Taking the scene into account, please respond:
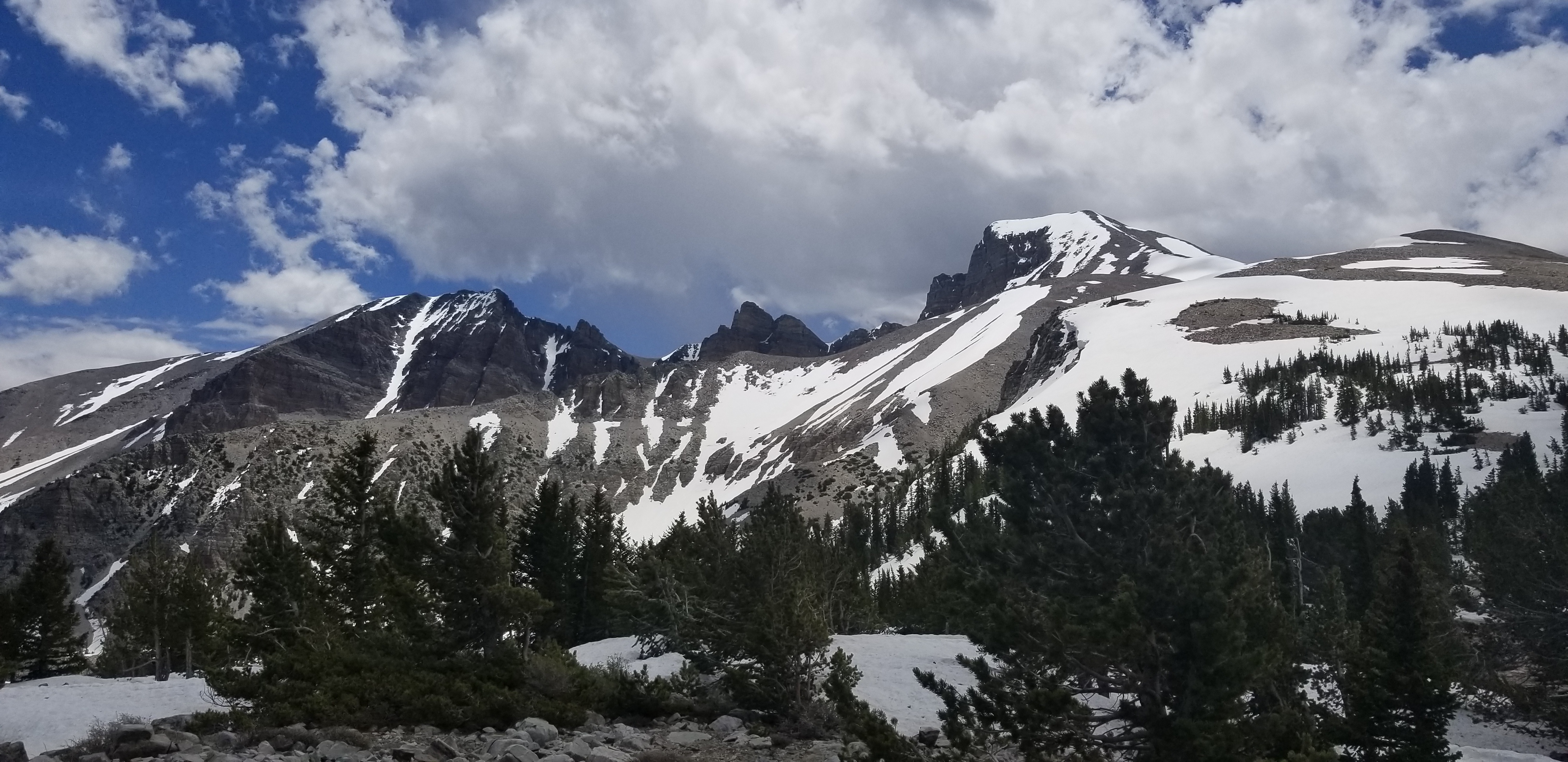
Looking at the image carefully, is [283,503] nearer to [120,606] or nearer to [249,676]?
[120,606]

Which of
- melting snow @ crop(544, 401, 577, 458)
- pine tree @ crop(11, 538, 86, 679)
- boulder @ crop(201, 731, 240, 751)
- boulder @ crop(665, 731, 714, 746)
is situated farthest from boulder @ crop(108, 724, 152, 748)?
melting snow @ crop(544, 401, 577, 458)

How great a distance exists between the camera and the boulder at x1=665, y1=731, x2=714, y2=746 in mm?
15336

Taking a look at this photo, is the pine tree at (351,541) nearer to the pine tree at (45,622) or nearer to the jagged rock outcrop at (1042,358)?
the pine tree at (45,622)

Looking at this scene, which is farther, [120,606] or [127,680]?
[120,606]

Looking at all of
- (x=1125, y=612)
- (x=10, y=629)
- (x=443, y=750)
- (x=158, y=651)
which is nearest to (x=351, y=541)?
(x=158, y=651)

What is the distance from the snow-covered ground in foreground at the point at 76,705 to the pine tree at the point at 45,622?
594 inches

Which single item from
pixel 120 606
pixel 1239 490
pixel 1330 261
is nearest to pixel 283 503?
pixel 120 606

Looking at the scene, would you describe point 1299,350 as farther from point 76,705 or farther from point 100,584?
point 100,584

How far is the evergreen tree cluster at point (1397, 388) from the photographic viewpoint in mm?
74875

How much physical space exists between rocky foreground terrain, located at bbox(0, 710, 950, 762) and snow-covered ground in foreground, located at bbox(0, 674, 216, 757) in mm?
1570

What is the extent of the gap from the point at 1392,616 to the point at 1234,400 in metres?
85.0

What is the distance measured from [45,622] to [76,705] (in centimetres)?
2277

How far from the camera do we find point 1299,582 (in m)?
33.4

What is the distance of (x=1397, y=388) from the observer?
82.9 metres
